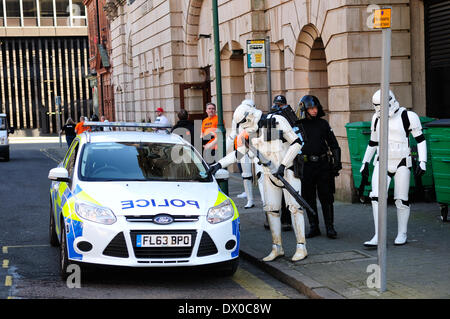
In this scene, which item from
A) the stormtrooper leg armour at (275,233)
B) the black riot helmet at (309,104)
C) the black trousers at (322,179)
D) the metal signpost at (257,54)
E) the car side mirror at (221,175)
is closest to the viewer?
the stormtrooper leg armour at (275,233)

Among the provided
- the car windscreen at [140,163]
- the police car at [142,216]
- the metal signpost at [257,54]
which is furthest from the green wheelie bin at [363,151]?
the police car at [142,216]

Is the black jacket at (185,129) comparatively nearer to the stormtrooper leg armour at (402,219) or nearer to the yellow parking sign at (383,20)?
the stormtrooper leg armour at (402,219)

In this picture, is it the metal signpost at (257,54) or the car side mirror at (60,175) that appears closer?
the car side mirror at (60,175)

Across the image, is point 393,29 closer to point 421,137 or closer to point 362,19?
point 362,19

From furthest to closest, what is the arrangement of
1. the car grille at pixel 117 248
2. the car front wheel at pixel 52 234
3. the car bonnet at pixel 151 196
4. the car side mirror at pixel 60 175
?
1. the car front wheel at pixel 52 234
2. the car side mirror at pixel 60 175
3. the car bonnet at pixel 151 196
4. the car grille at pixel 117 248

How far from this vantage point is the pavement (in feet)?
22.6

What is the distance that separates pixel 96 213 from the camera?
7336 millimetres

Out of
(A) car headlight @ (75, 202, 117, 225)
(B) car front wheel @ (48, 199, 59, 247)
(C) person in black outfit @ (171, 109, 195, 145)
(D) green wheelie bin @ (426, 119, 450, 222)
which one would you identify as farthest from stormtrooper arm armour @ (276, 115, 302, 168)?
(C) person in black outfit @ (171, 109, 195, 145)

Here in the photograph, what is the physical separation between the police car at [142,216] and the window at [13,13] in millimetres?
67455

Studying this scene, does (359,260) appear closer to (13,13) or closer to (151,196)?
(151,196)

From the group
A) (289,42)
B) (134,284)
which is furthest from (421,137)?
(289,42)

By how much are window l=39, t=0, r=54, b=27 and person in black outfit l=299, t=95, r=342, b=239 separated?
66.7 m

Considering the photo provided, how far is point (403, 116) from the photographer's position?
9.01 meters

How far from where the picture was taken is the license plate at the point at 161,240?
7.20m
